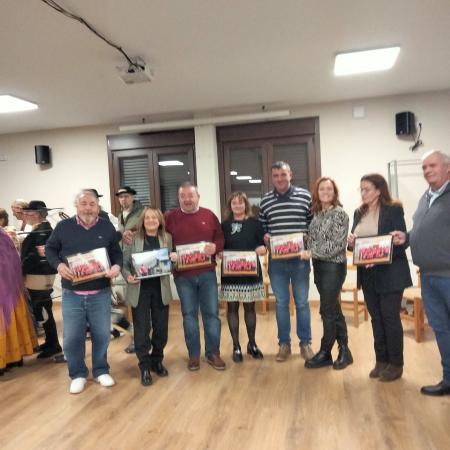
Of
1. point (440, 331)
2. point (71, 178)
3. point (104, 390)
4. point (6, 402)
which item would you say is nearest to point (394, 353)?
point (440, 331)

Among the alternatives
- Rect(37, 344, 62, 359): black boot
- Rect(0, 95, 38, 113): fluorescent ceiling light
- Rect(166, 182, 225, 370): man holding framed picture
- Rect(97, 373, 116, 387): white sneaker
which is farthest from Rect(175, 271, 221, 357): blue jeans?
Rect(0, 95, 38, 113): fluorescent ceiling light

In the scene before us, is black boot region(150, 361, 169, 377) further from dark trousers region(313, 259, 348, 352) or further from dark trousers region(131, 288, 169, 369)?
dark trousers region(313, 259, 348, 352)

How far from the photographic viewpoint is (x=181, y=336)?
3.86m

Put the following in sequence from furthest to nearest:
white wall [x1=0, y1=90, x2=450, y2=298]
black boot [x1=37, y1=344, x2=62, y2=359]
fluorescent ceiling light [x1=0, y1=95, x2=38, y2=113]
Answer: white wall [x1=0, y1=90, x2=450, y2=298], fluorescent ceiling light [x1=0, y1=95, x2=38, y2=113], black boot [x1=37, y1=344, x2=62, y2=359]

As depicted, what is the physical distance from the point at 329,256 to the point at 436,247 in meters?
0.68

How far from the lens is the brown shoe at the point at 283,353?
10.1 ft

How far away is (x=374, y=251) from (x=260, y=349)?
1.41 metres

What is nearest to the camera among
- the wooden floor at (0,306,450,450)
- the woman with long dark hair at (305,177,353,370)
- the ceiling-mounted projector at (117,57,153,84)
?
the wooden floor at (0,306,450,450)

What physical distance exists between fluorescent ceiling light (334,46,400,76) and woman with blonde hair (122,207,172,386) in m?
2.08

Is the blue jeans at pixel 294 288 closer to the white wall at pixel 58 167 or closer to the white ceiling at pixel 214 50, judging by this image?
the white ceiling at pixel 214 50

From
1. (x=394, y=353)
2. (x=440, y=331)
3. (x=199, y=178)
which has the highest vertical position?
(x=199, y=178)

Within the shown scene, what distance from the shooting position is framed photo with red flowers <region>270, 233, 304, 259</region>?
2.86 m

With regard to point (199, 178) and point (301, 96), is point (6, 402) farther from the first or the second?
point (301, 96)

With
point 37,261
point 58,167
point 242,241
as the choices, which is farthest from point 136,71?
point 58,167
